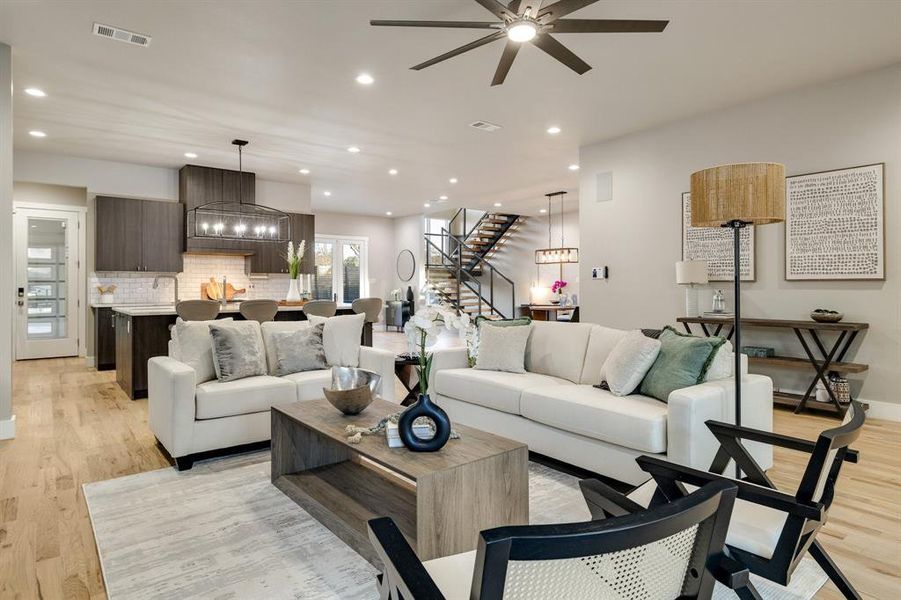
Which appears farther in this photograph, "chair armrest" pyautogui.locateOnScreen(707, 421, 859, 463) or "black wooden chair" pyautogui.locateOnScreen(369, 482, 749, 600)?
"chair armrest" pyautogui.locateOnScreen(707, 421, 859, 463)

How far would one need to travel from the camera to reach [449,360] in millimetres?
4344

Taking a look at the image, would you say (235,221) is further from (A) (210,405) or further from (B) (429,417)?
(B) (429,417)

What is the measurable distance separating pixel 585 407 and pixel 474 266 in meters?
10.4

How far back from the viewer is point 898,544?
236cm

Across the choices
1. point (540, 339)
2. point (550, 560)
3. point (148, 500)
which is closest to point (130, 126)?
point (148, 500)

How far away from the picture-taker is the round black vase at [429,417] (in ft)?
7.39

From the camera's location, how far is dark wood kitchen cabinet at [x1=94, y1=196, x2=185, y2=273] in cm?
712

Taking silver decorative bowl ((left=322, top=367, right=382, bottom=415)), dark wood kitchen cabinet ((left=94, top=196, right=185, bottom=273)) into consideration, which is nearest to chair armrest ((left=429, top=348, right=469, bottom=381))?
silver decorative bowl ((left=322, top=367, right=382, bottom=415))

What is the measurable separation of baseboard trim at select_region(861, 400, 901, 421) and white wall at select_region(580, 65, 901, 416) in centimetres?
2

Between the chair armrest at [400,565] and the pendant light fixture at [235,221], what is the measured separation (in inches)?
267

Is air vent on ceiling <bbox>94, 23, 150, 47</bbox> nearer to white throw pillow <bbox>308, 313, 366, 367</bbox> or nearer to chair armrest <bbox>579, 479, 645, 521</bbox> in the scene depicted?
white throw pillow <bbox>308, 313, 366, 367</bbox>

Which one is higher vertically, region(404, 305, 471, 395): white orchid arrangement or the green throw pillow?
region(404, 305, 471, 395): white orchid arrangement

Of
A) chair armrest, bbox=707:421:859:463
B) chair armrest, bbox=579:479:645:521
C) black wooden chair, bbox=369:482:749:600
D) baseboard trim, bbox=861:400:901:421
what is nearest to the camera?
black wooden chair, bbox=369:482:749:600

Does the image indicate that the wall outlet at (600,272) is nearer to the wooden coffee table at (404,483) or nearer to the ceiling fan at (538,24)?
the ceiling fan at (538,24)
